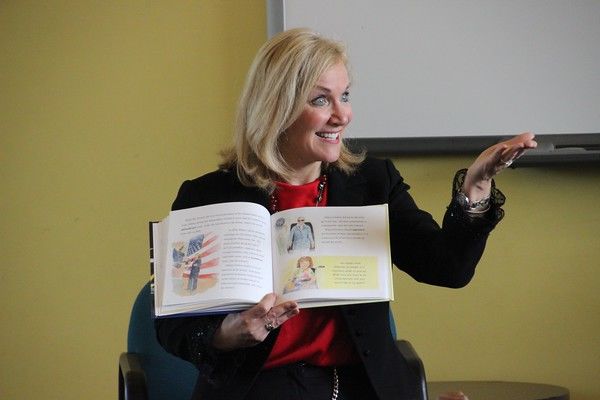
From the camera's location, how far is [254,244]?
66.6 inches

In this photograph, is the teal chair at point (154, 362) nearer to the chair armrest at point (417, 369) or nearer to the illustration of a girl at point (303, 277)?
the chair armrest at point (417, 369)

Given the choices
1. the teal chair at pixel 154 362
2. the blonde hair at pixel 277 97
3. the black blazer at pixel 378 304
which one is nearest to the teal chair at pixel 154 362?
the teal chair at pixel 154 362

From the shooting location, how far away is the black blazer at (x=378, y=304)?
176 cm

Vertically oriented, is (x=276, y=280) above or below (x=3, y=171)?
below

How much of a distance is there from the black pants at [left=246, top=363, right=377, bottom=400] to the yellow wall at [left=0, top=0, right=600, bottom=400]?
1159 millimetres

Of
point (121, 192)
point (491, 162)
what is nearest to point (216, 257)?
point (491, 162)

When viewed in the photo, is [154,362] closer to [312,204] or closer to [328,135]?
[312,204]

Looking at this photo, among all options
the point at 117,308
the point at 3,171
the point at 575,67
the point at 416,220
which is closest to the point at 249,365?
the point at 416,220

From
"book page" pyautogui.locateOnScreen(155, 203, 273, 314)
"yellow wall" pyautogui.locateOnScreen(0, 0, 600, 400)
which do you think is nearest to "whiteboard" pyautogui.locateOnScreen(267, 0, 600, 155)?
"yellow wall" pyautogui.locateOnScreen(0, 0, 600, 400)

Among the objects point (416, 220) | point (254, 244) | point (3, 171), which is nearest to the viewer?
point (254, 244)

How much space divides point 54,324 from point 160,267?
47.8 inches

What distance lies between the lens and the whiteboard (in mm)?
2861

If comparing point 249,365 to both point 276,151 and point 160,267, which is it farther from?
point 276,151

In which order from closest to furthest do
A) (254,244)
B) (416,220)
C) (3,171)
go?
(254,244) < (416,220) < (3,171)
